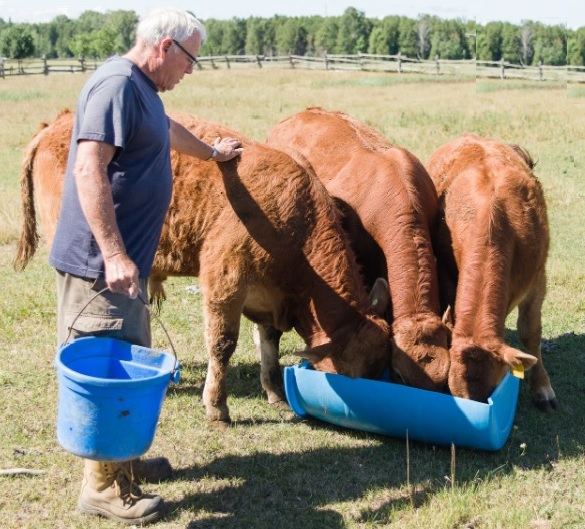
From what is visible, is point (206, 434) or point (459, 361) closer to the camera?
point (459, 361)

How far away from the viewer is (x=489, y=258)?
5566 mm

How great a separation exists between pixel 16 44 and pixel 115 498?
81464 mm

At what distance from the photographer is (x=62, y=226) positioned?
416 centimetres

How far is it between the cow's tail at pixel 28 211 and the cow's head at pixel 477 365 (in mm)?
3222

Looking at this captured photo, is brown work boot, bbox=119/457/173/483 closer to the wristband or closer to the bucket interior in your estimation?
the bucket interior

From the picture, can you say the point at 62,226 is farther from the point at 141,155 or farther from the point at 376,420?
the point at 376,420

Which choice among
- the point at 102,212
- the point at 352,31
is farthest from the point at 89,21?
the point at 102,212

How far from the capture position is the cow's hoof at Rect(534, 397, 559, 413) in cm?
602

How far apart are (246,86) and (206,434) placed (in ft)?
118

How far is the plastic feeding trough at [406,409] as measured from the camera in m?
4.99

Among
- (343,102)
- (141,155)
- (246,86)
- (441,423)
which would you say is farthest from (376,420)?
(246,86)

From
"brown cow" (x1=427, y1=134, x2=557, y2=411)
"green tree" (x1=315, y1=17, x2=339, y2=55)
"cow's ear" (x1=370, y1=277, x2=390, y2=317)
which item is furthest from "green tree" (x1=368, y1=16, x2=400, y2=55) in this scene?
"cow's ear" (x1=370, y1=277, x2=390, y2=317)

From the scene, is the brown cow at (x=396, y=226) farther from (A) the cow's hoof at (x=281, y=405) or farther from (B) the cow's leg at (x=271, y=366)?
(A) the cow's hoof at (x=281, y=405)

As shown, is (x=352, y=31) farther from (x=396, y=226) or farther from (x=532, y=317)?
(x=396, y=226)
